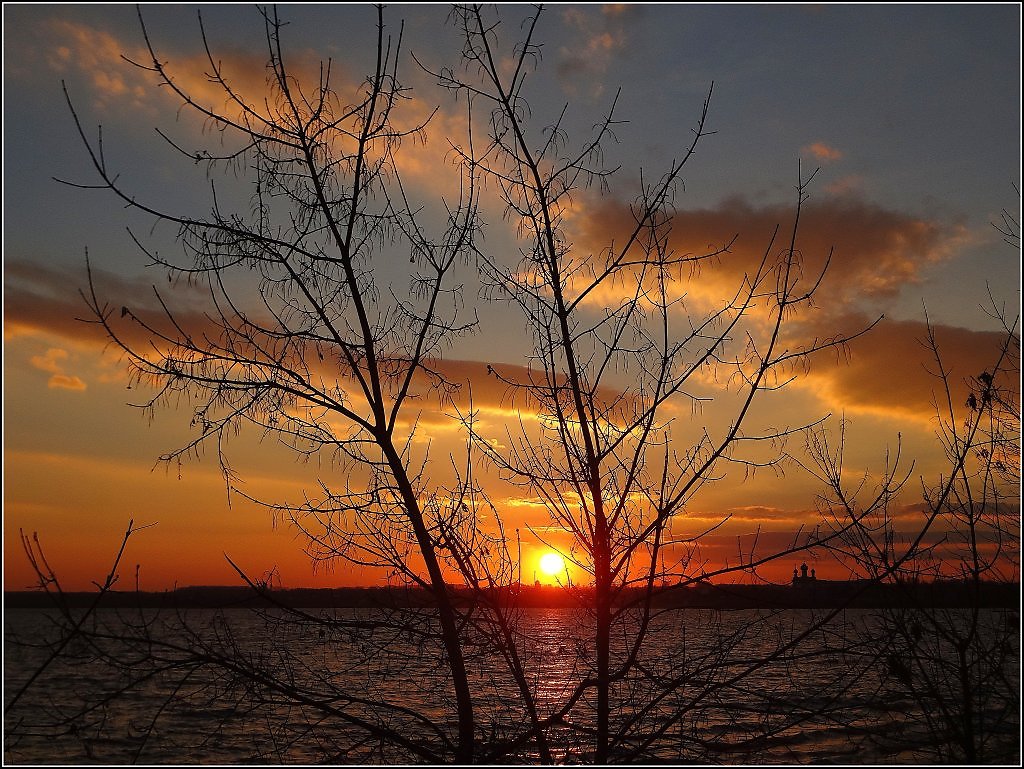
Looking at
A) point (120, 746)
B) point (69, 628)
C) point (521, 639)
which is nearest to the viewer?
point (69, 628)

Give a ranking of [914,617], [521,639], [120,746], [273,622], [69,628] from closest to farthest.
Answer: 1. [69,628]
2. [273,622]
3. [521,639]
4. [914,617]
5. [120,746]

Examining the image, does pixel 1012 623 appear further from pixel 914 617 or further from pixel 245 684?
pixel 245 684

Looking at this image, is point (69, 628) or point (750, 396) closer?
point (69, 628)

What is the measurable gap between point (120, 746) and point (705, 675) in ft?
100

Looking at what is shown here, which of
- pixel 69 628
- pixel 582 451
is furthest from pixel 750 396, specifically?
pixel 69 628

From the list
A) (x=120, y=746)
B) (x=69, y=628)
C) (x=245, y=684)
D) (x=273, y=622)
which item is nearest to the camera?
(x=69, y=628)

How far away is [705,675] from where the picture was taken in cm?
431

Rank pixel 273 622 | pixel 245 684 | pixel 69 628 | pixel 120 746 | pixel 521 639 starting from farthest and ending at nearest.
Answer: pixel 120 746, pixel 521 639, pixel 273 622, pixel 245 684, pixel 69 628

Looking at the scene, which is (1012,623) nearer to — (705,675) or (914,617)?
(914,617)

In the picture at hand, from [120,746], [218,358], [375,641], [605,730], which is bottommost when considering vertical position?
[120,746]

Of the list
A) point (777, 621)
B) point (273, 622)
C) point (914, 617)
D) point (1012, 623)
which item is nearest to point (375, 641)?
point (273, 622)

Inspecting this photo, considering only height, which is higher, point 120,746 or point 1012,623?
point 1012,623

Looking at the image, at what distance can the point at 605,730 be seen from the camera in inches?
157

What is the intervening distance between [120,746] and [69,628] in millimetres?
30022
